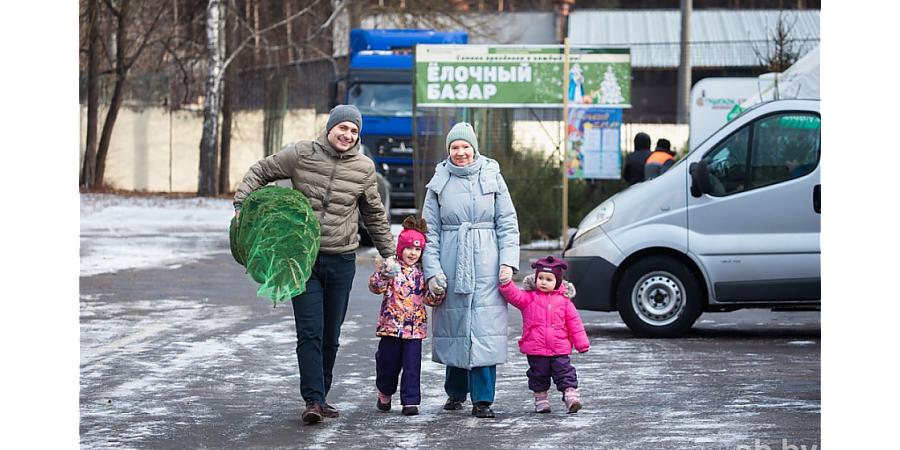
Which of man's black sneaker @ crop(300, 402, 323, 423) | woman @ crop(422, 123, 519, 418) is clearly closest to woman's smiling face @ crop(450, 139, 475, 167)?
woman @ crop(422, 123, 519, 418)

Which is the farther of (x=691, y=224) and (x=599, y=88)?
(x=599, y=88)

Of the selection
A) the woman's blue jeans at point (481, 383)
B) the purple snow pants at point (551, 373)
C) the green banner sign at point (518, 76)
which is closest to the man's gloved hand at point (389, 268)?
the woman's blue jeans at point (481, 383)

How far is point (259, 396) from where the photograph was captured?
8.40 m

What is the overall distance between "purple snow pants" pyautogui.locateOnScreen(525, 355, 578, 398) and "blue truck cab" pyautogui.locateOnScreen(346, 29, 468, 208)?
16214 mm

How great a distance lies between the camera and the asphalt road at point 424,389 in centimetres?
707

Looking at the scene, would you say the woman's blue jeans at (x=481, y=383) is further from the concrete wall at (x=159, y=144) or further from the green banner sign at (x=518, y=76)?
the concrete wall at (x=159, y=144)

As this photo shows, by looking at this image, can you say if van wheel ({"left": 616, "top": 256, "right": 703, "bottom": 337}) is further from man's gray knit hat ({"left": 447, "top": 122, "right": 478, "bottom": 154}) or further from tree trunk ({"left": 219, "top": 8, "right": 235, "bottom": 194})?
tree trunk ({"left": 219, "top": 8, "right": 235, "bottom": 194})

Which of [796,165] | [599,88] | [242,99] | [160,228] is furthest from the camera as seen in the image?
[242,99]
